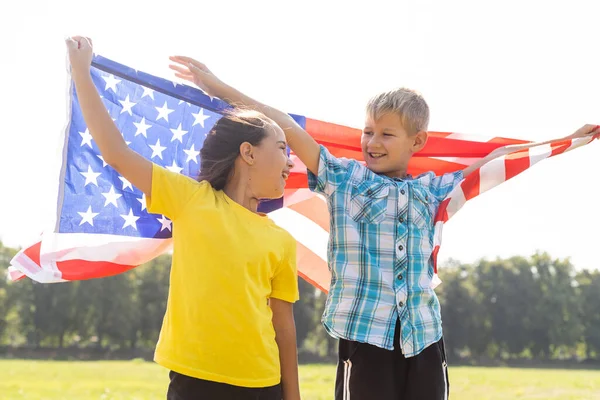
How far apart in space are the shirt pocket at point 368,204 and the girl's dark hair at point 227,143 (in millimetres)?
662

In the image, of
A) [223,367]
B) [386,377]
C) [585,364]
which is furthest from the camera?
[585,364]

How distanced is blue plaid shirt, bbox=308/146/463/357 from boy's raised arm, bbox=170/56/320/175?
0.08 meters

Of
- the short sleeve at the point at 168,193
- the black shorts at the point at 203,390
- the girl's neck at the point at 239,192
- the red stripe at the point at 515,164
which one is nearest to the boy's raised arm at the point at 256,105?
the girl's neck at the point at 239,192

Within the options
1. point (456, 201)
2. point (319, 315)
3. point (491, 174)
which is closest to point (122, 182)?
point (456, 201)

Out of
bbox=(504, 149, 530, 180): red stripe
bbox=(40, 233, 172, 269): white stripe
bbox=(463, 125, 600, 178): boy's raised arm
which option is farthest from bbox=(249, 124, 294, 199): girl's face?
bbox=(504, 149, 530, 180): red stripe

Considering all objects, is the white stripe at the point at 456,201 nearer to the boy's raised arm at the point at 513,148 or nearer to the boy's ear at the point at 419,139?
the boy's raised arm at the point at 513,148

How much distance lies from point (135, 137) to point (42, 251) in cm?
83

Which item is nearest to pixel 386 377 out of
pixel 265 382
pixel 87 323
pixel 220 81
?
pixel 265 382

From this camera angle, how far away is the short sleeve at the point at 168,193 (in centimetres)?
318

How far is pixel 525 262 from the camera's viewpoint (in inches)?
2018

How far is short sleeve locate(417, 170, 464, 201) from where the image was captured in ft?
13.6

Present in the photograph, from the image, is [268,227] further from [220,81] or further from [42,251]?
[42,251]

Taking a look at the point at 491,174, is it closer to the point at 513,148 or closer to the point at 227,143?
the point at 513,148

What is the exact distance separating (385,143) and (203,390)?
1.71 m
